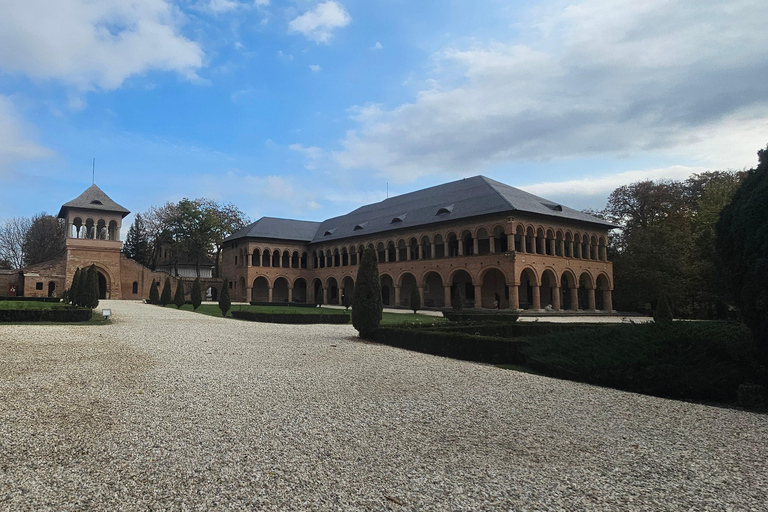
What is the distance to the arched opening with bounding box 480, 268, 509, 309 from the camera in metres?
35.0

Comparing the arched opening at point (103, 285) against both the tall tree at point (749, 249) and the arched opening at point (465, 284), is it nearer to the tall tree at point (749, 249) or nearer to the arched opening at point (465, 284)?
the arched opening at point (465, 284)

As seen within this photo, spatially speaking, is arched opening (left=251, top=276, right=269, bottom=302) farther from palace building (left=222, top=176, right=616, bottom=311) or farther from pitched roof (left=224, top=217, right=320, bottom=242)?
pitched roof (left=224, top=217, right=320, bottom=242)

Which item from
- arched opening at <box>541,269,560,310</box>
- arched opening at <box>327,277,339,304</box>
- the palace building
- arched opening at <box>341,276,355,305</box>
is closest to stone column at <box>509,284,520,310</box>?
the palace building

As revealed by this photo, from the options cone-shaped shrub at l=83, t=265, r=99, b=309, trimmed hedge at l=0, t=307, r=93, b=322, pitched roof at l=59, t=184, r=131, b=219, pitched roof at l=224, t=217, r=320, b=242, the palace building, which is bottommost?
trimmed hedge at l=0, t=307, r=93, b=322

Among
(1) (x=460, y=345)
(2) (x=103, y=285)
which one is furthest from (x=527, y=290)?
(2) (x=103, y=285)

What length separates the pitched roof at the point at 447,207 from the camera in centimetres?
3372

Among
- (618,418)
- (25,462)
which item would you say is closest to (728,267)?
(618,418)

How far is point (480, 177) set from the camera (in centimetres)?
3862

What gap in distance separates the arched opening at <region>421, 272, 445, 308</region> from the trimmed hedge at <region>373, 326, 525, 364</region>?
84.9 ft

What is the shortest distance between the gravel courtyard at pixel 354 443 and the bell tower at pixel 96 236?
130 feet

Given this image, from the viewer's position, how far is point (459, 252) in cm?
3519

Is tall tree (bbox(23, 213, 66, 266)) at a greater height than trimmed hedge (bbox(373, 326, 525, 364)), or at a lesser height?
greater

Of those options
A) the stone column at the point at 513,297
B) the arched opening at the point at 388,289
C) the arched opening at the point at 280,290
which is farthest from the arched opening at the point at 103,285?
the stone column at the point at 513,297

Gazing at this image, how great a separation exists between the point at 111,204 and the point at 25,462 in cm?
4759
